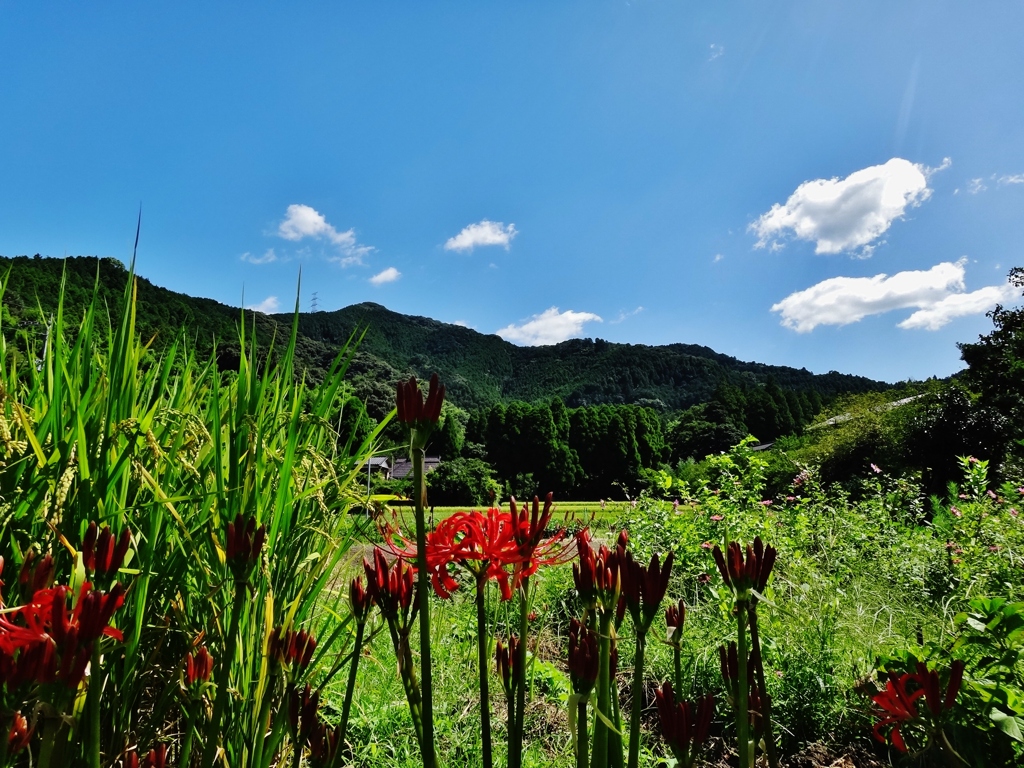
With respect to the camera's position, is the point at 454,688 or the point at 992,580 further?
the point at 992,580

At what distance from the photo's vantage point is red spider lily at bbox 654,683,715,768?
0.66 meters

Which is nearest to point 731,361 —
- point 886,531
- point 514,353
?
point 514,353

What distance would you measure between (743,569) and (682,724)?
22 cm

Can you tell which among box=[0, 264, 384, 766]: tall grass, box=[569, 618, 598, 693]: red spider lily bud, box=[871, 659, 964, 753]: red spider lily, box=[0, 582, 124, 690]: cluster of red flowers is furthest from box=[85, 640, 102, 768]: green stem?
box=[871, 659, 964, 753]: red spider lily

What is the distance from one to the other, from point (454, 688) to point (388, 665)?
0.51 meters

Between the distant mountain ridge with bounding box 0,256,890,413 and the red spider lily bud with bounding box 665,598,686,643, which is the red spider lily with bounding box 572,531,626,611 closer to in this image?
the red spider lily bud with bounding box 665,598,686,643

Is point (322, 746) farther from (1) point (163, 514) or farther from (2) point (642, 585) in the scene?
(1) point (163, 514)

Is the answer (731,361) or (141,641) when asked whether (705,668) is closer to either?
(141,641)

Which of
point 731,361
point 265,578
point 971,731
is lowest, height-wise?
point 971,731

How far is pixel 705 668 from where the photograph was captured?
268 centimetres

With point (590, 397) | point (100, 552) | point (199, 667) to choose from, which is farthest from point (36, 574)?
point (590, 397)

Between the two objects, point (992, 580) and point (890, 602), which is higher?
point (992, 580)

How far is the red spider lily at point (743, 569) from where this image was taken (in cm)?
77

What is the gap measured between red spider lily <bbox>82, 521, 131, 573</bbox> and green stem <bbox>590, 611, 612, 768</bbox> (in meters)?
0.60
